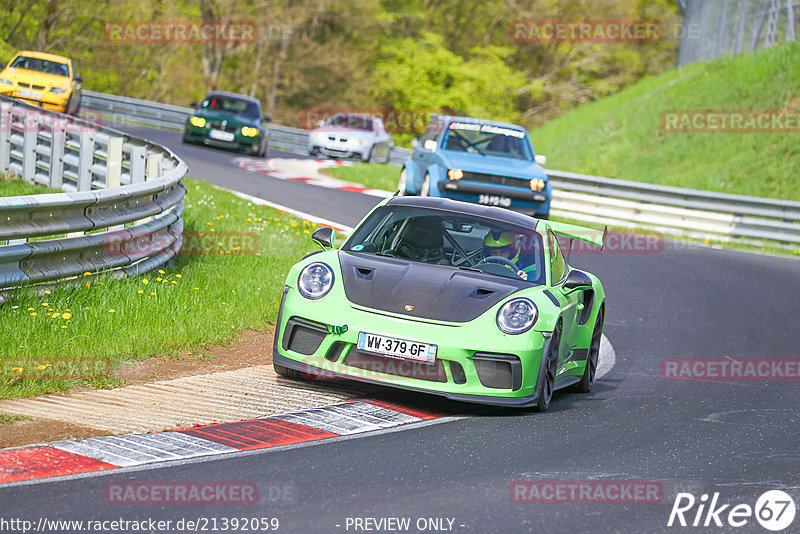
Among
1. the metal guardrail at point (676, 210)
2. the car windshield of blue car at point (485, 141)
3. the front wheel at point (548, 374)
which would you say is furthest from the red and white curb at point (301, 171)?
the front wheel at point (548, 374)

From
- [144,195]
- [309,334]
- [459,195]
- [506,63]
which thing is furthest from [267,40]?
[309,334]

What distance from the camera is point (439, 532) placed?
4508 millimetres

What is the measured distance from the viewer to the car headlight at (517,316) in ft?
22.6

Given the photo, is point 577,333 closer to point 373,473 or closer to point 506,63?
point 373,473

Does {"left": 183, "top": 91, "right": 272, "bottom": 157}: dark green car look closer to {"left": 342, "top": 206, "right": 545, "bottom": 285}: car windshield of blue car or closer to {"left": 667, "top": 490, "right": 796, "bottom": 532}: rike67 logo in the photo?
{"left": 342, "top": 206, "right": 545, "bottom": 285}: car windshield of blue car

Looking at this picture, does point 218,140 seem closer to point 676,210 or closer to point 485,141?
point 485,141

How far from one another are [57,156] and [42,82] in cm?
1024

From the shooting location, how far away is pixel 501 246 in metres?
7.99

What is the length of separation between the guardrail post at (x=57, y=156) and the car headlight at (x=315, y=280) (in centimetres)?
882

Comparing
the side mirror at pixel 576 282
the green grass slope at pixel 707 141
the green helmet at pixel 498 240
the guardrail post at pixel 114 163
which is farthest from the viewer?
the green grass slope at pixel 707 141

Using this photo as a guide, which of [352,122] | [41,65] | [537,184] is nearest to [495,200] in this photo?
[537,184]

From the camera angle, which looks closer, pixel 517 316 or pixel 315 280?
pixel 517 316

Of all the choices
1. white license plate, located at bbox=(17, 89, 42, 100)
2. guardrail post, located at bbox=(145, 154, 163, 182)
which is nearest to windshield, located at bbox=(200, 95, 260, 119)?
white license plate, located at bbox=(17, 89, 42, 100)

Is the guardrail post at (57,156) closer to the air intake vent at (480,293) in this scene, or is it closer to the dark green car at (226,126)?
the air intake vent at (480,293)
